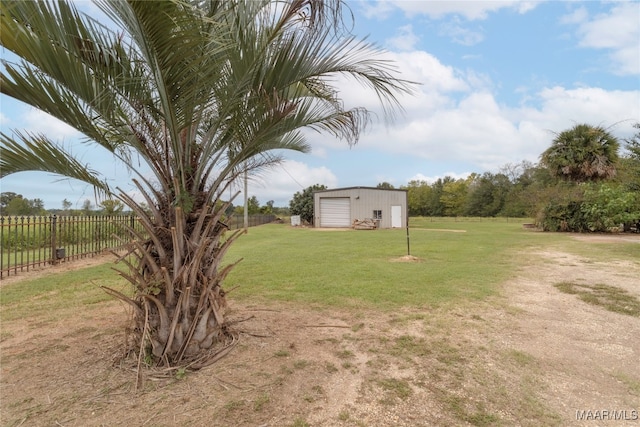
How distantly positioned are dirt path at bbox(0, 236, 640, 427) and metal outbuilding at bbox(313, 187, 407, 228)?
844 inches

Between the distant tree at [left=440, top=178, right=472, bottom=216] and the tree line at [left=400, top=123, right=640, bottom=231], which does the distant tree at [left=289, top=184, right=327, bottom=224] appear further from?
the distant tree at [left=440, top=178, right=472, bottom=216]

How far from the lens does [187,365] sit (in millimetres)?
3014

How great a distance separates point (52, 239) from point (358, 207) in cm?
2002

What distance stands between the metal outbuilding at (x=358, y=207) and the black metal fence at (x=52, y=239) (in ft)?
54.5

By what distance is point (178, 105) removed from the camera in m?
2.53

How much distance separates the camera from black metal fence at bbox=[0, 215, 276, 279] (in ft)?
26.0

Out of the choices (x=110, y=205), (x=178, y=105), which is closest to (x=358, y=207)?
(x=110, y=205)

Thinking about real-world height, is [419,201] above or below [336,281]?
above

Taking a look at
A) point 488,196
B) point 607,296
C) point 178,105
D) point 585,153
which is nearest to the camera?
point 178,105

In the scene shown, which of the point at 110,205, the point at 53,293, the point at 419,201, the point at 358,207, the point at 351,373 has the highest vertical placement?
the point at 419,201

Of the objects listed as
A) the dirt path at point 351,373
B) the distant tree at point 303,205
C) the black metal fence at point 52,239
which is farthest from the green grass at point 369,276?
the distant tree at point 303,205

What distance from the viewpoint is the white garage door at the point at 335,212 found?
26.6 meters

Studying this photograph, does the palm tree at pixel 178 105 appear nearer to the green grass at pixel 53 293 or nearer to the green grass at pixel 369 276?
the green grass at pixel 53 293

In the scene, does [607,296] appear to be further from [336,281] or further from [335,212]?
[335,212]
